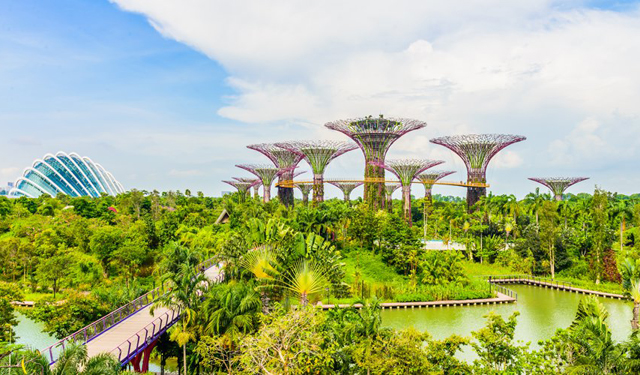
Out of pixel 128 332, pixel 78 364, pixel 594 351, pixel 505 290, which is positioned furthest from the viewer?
pixel 505 290

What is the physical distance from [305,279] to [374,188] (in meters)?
33.2

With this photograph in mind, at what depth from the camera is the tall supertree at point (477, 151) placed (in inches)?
1984

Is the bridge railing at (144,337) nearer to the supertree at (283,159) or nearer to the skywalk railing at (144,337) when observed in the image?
the skywalk railing at (144,337)

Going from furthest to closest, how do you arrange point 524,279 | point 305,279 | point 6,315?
point 524,279 → point 305,279 → point 6,315

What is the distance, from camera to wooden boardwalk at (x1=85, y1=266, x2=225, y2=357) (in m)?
13.6

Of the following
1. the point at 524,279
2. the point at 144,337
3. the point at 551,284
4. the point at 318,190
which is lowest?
the point at 551,284

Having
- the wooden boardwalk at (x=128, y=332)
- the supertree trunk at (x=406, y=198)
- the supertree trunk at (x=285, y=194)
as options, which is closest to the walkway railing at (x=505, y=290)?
the supertree trunk at (x=406, y=198)

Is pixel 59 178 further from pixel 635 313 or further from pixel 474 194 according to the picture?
pixel 635 313

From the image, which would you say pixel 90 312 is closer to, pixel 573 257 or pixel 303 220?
pixel 303 220

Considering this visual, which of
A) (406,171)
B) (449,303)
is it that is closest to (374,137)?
(406,171)

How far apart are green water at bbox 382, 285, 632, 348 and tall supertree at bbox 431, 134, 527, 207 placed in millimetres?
22343

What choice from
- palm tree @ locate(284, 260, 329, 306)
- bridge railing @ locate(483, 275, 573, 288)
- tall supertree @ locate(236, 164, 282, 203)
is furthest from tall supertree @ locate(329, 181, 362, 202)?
palm tree @ locate(284, 260, 329, 306)

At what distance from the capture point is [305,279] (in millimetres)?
18734

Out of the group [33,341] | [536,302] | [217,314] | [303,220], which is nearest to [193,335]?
[217,314]
